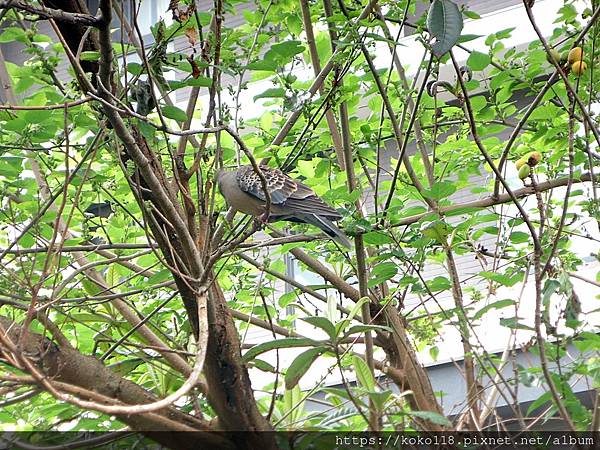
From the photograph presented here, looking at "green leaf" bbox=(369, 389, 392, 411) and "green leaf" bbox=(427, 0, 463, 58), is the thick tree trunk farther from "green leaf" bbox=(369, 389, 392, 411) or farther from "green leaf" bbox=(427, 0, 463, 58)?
"green leaf" bbox=(427, 0, 463, 58)

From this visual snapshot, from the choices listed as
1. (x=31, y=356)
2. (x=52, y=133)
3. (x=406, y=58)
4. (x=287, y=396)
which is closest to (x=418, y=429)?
(x=287, y=396)

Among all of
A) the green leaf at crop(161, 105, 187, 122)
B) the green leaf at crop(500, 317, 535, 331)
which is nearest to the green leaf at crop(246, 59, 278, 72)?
the green leaf at crop(161, 105, 187, 122)

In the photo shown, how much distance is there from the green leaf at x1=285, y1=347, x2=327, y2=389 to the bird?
0.82 meters

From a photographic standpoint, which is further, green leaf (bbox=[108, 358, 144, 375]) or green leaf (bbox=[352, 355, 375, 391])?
green leaf (bbox=[108, 358, 144, 375])

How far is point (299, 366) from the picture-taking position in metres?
2.28

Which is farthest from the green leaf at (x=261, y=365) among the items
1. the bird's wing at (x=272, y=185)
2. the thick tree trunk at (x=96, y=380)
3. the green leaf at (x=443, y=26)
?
the green leaf at (x=443, y=26)

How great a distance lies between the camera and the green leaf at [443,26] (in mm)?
2088

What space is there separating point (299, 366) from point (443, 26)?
105 centimetres

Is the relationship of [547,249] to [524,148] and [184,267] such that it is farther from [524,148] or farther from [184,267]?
[184,267]

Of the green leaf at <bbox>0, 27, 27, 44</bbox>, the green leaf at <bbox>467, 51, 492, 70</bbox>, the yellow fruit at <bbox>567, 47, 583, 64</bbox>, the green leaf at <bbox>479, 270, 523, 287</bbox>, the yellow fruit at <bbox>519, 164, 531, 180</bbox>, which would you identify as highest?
the green leaf at <bbox>0, 27, 27, 44</bbox>

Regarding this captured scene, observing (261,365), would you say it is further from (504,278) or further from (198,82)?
(198,82)

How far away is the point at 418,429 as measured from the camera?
222cm

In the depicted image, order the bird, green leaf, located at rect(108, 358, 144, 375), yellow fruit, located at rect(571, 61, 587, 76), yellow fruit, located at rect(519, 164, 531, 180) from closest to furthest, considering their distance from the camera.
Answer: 1. yellow fruit, located at rect(519, 164, 531, 180)
2. yellow fruit, located at rect(571, 61, 587, 76)
3. green leaf, located at rect(108, 358, 144, 375)
4. the bird

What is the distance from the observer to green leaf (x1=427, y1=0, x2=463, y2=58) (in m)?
2.09
